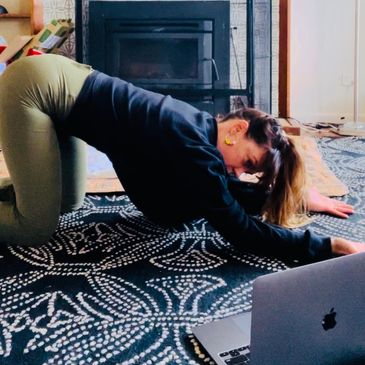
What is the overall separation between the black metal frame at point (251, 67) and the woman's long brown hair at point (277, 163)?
1.61 meters

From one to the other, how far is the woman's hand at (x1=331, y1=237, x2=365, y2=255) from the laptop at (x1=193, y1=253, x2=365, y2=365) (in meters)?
0.44

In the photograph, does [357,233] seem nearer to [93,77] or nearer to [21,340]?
[93,77]

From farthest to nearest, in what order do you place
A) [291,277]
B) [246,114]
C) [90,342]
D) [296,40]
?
[296,40], [246,114], [90,342], [291,277]

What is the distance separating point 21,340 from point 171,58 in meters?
2.31

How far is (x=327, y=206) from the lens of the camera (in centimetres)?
163

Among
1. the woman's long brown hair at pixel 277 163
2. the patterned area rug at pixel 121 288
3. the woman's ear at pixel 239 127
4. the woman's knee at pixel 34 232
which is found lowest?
the patterned area rug at pixel 121 288

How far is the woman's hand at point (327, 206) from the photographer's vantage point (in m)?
1.62

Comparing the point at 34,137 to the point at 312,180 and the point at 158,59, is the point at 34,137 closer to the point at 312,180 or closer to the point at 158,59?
the point at 312,180

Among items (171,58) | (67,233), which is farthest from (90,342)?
(171,58)

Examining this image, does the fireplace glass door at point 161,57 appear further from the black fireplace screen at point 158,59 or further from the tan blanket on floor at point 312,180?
the tan blanket on floor at point 312,180

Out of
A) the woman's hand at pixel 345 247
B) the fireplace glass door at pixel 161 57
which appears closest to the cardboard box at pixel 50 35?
the fireplace glass door at pixel 161 57

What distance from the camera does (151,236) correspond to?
58.1 inches

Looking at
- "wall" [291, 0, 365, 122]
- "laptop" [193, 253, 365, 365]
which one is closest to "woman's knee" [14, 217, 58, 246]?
"laptop" [193, 253, 365, 365]

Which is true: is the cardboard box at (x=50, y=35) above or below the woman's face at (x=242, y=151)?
above
